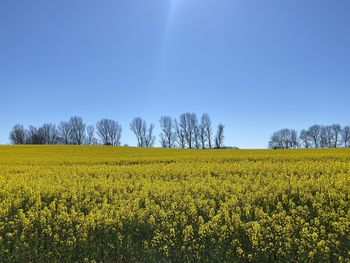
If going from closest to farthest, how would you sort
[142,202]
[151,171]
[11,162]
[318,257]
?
[318,257] < [142,202] < [151,171] < [11,162]

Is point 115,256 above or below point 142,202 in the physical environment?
below

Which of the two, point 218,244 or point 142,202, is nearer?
point 218,244

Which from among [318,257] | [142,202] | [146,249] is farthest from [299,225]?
[142,202]

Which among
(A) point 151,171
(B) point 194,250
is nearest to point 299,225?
(B) point 194,250

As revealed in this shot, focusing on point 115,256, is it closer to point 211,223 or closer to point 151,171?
point 211,223

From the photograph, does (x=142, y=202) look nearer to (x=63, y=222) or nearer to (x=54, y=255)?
(x=63, y=222)

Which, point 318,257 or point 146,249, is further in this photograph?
point 146,249

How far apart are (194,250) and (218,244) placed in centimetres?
58

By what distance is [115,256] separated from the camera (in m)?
8.46

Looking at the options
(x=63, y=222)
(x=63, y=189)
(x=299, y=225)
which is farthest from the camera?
(x=63, y=189)

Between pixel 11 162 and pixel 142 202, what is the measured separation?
20.7 metres

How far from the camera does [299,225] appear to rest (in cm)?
882

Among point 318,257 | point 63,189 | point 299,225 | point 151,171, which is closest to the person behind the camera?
point 318,257

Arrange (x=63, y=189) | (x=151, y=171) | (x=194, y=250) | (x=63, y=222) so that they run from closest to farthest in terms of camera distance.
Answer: (x=194, y=250) → (x=63, y=222) → (x=63, y=189) → (x=151, y=171)
